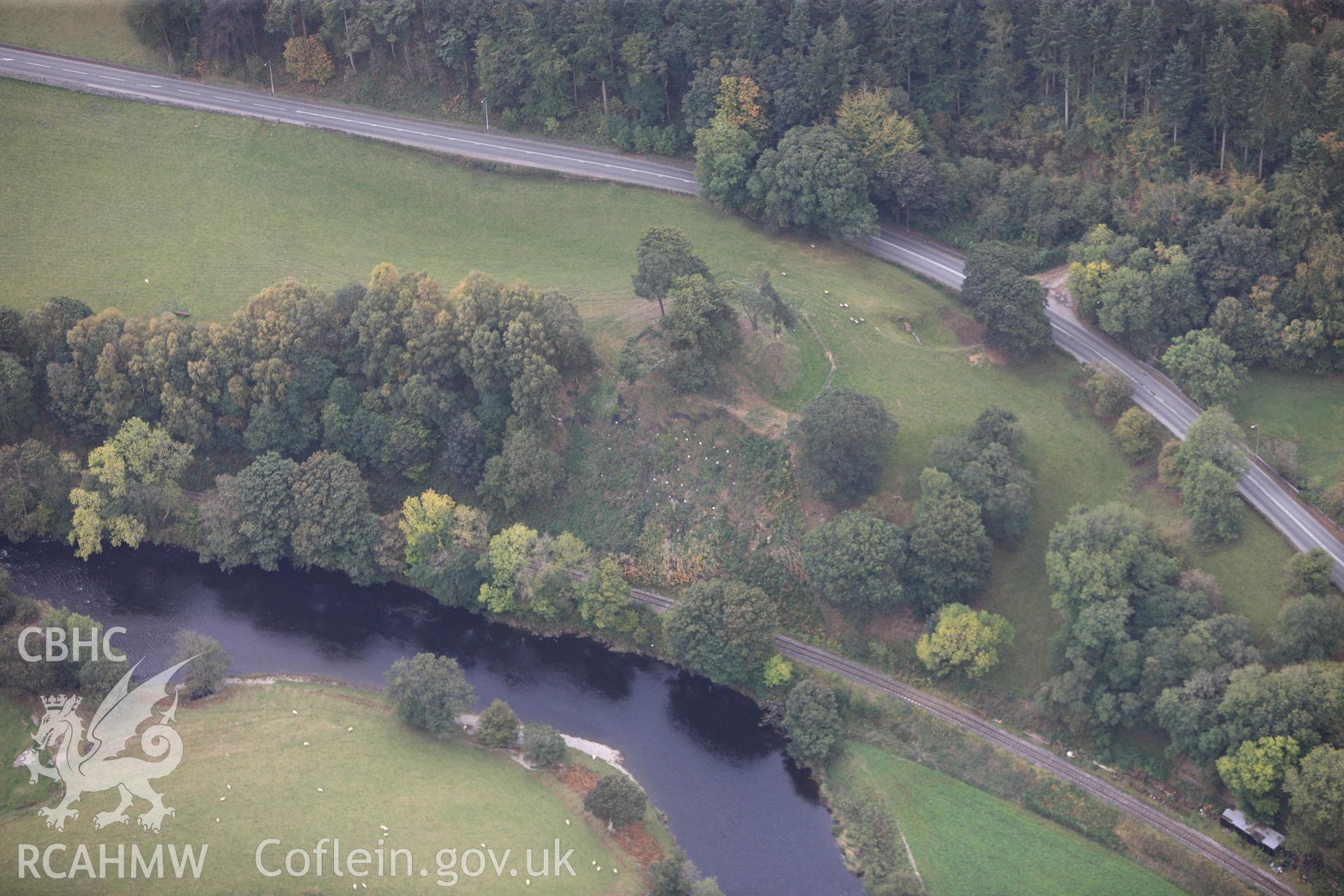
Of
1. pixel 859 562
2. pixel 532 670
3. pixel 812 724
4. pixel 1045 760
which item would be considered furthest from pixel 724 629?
pixel 1045 760

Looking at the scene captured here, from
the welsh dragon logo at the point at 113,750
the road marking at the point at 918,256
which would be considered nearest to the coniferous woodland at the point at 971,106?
the road marking at the point at 918,256

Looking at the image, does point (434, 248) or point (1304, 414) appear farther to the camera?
point (434, 248)

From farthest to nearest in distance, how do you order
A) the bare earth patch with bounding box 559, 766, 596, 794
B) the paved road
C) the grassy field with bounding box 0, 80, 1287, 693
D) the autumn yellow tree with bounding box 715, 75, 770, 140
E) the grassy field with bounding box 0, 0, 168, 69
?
1. the grassy field with bounding box 0, 0, 168, 69
2. the autumn yellow tree with bounding box 715, 75, 770, 140
3. the grassy field with bounding box 0, 80, 1287, 693
4. the bare earth patch with bounding box 559, 766, 596, 794
5. the paved road

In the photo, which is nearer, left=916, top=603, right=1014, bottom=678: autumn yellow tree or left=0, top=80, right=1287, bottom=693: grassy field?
left=916, top=603, right=1014, bottom=678: autumn yellow tree

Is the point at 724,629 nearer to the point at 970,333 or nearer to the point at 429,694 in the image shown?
the point at 429,694

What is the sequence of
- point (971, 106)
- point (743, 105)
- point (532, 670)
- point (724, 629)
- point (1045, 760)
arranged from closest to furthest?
point (1045, 760) < point (724, 629) < point (532, 670) < point (971, 106) < point (743, 105)

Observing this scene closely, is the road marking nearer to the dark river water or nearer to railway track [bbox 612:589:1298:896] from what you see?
railway track [bbox 612:589:1298:896]

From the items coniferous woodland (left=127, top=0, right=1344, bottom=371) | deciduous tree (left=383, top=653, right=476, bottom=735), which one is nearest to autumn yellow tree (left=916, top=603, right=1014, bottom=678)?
coniferous woodland (left=127, top=0, right=1344, bottom=371)
